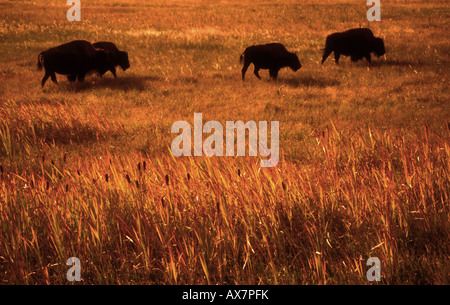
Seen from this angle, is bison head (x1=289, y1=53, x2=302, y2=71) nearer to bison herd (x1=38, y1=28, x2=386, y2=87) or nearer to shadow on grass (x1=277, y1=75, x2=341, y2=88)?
bison herd (x1=38, y1=28, x2=386, y2=87)

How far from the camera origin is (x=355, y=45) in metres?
13.9

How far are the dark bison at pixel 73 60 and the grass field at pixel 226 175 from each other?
33 centimetres

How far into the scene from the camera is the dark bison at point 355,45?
543 inches

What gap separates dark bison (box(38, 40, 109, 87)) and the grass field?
1.08 feet

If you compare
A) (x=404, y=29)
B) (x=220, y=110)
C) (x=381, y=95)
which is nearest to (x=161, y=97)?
(x=220, y=110)

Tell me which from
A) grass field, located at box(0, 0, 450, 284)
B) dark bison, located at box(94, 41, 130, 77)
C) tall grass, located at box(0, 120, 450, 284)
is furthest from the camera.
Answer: dark bison, located at box(94, 41, 130, 77)

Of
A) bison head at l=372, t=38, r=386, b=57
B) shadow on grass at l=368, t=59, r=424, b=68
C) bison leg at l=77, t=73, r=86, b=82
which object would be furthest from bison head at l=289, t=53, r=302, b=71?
bison leg at l=77, t=73, r=86, b=82

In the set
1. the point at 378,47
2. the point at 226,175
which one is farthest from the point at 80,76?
the point at 226,175

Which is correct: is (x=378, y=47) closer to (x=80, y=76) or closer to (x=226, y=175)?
(x=80, y=76)

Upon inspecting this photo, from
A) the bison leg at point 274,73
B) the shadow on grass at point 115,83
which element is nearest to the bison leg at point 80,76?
the shadow on grass at point 115,83

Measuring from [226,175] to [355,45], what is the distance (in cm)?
1042

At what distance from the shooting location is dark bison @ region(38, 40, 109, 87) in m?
11.7
